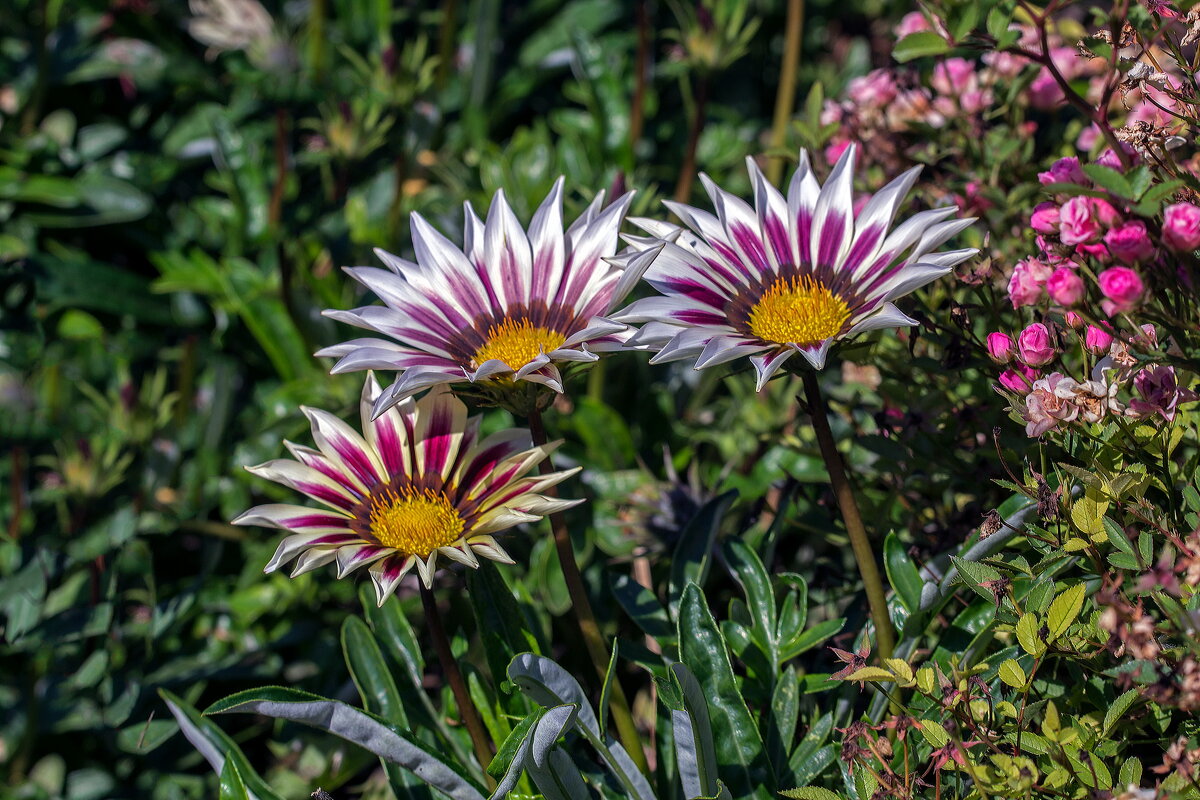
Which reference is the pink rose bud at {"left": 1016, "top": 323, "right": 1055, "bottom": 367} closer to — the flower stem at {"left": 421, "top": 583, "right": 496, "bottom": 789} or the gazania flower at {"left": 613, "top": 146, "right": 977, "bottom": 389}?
the gazania flower at {"left": 613, "top": 146, "right": 977, "bottom": 389}

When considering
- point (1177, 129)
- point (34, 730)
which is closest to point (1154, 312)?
point (1177, 129)

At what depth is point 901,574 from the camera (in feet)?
4.45

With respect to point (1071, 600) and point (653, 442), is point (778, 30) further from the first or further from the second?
point (1071, 600)

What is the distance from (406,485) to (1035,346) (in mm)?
704

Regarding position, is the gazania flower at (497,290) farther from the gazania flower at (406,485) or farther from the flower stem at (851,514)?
the flower stem at (851,514)

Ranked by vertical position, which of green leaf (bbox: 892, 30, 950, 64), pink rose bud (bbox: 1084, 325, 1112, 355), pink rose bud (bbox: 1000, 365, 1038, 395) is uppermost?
green leaf (bbox: 892, 30, 950, 64)

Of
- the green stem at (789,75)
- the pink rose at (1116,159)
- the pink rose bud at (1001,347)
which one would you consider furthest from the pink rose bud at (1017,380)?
the green stem at (789,75)

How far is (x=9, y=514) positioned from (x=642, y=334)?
1609 mm

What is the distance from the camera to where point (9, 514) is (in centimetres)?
218

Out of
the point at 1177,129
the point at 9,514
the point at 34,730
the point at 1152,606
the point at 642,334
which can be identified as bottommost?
the point at 34,730

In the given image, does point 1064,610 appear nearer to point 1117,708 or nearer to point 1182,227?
point 1117,708

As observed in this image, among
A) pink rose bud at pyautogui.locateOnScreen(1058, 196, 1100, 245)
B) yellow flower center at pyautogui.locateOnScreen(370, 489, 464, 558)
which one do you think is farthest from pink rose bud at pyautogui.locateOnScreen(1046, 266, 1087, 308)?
yellow flower center at pyautogui.locateOnScreen(370, 489, 464, 558)

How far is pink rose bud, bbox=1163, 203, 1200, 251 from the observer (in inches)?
40.3

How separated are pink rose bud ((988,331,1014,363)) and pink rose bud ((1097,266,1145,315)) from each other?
0.47ft
